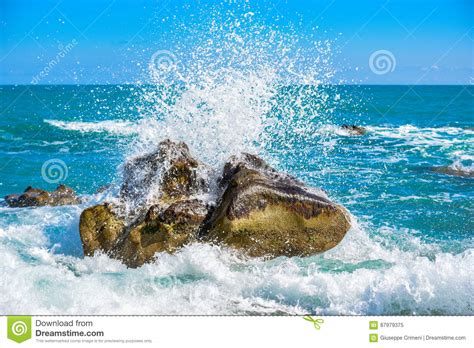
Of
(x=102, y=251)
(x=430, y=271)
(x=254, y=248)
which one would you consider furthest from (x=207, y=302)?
(x=430, y=271)

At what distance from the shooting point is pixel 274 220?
7434 millimetres

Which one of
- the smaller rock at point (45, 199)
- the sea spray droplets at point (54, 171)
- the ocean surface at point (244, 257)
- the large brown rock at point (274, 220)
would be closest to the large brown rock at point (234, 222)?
the large brown rock at point (274, 220)

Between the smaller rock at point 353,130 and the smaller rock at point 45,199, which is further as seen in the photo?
the smaller rock at point 353,130

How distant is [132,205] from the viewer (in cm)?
840

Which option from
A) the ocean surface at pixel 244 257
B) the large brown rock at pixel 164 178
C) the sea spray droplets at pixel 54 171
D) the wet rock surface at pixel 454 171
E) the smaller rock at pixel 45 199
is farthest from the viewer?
the sea spray droplets at pixel 54 171

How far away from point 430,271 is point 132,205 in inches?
163

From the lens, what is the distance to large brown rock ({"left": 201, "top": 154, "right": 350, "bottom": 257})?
7.38 metres
